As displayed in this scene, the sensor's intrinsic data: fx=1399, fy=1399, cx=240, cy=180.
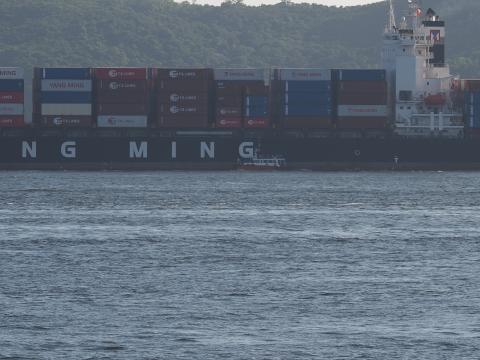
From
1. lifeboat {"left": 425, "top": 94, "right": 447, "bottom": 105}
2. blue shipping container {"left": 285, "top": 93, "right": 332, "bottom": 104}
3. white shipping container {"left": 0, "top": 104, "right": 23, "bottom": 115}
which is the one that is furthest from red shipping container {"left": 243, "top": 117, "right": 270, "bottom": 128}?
white shipping container {"left": 0, "top": 104, "right": 23, "bottom": 115}

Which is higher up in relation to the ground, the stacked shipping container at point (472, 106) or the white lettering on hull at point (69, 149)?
the stacked shipping container at point (472, 106)

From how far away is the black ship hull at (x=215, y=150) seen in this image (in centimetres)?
10606

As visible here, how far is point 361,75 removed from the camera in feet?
349

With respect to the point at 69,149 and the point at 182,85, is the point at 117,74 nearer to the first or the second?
the point at 182,85

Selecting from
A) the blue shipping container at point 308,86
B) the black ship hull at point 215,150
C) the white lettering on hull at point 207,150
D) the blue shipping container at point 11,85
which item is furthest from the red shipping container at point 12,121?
the blue shipping container at point 308,86

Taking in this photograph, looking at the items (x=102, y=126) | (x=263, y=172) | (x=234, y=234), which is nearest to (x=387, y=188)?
(x=263, y=172)

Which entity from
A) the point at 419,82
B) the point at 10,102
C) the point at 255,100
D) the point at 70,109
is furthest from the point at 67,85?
the point at 419,82

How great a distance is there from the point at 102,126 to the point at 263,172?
12797 mm

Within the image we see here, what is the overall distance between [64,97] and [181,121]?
894 centimetres

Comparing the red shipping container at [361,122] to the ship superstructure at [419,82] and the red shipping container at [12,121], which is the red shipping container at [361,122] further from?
the red shipping container at [12,121]

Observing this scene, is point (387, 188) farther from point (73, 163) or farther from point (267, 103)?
point (73, 163)

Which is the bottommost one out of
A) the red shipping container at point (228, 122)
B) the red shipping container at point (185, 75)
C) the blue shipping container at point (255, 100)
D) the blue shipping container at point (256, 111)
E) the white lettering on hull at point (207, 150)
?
the white lettering on hull at point (207, 150)

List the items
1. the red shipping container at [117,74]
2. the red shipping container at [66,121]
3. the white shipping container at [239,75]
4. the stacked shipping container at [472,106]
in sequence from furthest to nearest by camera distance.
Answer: the stacked shipping container at [472,106] < the white shipping container at [239,75] < the red shipping container at [117,74] < the red shipping container at [66,121]

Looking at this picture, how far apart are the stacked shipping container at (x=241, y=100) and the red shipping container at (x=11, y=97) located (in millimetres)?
14917
